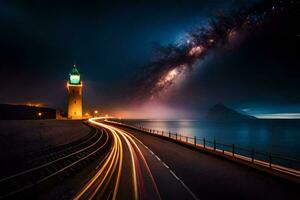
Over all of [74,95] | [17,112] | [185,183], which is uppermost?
[74,95]

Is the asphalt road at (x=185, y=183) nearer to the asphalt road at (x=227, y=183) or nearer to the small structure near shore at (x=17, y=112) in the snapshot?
the asphalt road at (x=227, y=183)

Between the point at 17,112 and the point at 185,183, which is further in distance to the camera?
the point at 17,112

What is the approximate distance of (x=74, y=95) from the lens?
A: 4090 inches

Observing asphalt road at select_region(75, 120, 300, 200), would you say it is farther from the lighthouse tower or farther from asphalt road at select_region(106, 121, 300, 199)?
the lighthouse tower

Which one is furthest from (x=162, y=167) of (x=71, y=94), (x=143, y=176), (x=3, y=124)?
(x=71, y=94)

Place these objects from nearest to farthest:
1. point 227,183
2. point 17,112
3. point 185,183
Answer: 1. point 227,183
2. point 185,183
3. point 17,112

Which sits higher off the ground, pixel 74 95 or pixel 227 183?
pixel 74 95

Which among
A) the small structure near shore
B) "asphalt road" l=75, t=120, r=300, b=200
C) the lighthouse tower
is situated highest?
the lighthouse tower

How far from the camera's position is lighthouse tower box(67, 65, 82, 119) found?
102 m

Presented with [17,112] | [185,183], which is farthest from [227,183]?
[17,112]

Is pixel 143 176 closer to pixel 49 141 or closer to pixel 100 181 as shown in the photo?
pixel 100 181

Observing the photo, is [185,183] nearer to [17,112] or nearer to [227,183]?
[227,183]

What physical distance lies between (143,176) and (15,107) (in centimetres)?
2563

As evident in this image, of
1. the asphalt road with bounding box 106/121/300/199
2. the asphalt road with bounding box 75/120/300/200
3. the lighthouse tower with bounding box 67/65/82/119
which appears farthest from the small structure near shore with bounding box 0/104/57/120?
the lighthouse tower with bounding box 67/65/82/119
